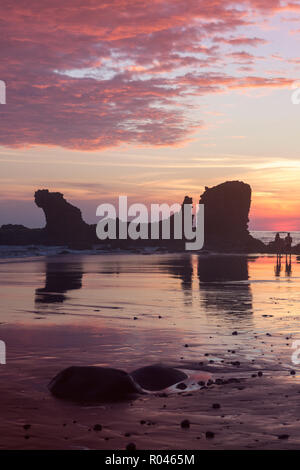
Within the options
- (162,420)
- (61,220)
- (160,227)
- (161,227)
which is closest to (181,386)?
(162,420)

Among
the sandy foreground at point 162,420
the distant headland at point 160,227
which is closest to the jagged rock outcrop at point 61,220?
the distant headland at point 160,227

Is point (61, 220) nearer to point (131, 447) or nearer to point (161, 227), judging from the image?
point (161, 227)

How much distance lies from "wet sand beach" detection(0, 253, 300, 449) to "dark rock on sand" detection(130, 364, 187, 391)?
577 millimetres

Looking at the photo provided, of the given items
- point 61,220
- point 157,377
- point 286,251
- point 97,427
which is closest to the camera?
point 97,427

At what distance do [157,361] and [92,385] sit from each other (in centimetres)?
332

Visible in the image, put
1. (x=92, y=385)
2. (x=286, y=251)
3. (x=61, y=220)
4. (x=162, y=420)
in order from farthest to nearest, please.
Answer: (x=61, y=220) → (x=286, y=251) → (x=92, y=385) → (x=162, y=420)

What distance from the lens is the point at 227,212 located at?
180 metres

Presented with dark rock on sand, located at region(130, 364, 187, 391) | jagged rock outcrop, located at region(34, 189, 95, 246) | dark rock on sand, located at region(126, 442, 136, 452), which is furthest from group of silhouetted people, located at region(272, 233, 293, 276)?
jagged rock outcrop, located at region(34, 189, 95, 246)

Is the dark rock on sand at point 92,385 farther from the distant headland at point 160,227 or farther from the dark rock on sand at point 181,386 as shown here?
the distant headland at point 160,227

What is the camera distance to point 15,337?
1769 cm

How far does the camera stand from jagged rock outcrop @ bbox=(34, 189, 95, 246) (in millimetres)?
161250

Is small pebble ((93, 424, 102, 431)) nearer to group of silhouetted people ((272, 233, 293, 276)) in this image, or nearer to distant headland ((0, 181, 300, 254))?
group of silhouetted people ((272, 233, 293, 276))
